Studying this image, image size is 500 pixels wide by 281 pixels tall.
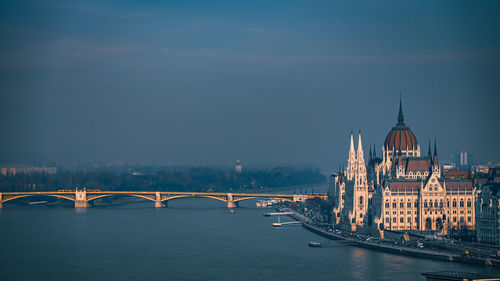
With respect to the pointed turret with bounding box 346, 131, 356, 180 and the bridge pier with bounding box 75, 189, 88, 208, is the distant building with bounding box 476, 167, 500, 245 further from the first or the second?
the bridge pier with bounding box 75, 189, 88, 208

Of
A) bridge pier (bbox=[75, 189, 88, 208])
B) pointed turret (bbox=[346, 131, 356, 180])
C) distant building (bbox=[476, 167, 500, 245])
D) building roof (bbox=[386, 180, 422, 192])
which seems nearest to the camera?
distant building (bbox=[476, 167, 500, 245])

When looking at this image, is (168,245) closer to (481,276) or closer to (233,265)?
(233,265)

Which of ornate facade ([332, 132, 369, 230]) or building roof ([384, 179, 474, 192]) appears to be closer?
building roof ([384, 179, 474, 192])

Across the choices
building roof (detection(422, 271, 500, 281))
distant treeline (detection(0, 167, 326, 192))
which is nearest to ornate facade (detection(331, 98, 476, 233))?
building roof (detection(422, 271, 500, 281))

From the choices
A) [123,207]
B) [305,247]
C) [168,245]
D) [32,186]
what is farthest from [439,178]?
[32,186]

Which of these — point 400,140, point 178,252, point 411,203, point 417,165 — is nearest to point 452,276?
point 178,252

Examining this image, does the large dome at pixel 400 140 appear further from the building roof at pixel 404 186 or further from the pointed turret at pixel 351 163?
the building roof at pixel 404 186

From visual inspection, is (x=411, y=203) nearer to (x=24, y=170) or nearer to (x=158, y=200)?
(x=158, y=200)
